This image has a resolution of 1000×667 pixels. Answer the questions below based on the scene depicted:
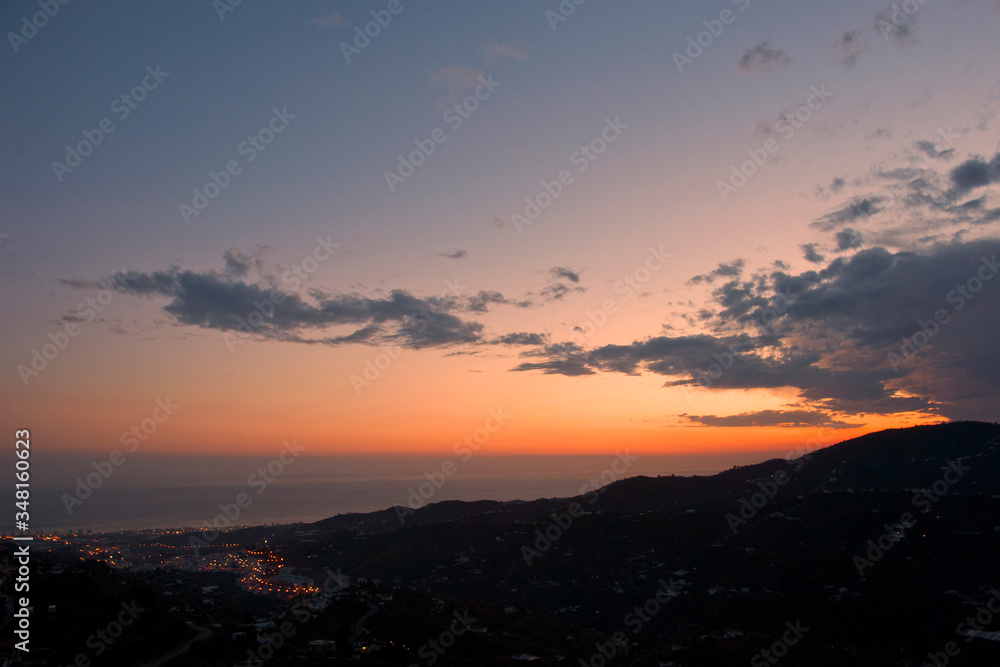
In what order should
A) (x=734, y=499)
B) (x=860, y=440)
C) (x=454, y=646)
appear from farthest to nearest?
1. (x=860, y=440)
2. (x=734, y=499)
3. (x=454, y=646)

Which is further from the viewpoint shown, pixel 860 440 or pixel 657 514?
pixel 860 440

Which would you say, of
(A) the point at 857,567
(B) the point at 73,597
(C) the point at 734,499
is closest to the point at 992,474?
(C) the point at 734,499

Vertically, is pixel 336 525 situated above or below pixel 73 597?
below

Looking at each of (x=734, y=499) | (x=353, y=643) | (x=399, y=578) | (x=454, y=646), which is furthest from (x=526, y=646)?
(x=734, y=499)

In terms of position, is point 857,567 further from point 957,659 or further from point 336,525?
point 336,525

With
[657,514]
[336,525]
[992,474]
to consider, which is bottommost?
[336,525]

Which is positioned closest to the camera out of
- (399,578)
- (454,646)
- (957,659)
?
(957,659)

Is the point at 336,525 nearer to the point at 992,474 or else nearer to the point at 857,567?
the point at 857,567

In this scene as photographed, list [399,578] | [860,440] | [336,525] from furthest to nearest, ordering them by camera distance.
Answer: [336,525], [860,440], [399,578]

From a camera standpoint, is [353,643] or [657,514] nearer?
[353,643]
